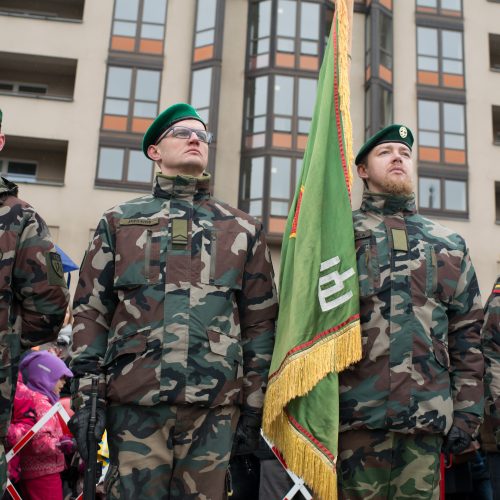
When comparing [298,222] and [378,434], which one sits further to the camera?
[298,222]

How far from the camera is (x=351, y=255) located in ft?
12.8

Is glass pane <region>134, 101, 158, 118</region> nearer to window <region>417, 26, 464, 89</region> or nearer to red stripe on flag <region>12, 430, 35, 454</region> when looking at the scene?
window <region>417, 26, 464, 89</region>

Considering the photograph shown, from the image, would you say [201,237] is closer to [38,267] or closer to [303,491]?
[38,267]

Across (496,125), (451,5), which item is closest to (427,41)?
(451,5)

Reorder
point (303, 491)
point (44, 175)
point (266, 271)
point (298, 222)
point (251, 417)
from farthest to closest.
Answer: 1. point (44, 175)
2. point (303, 491)
3. point (298, 222)
4. point (266, 271)
5. point (251, 417)

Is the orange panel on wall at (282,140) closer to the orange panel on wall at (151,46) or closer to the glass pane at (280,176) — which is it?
the glass pane at (280,176)

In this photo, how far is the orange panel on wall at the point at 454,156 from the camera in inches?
971

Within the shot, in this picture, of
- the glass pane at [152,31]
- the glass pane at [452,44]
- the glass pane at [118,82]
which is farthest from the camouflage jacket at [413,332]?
the glass pane at [452,44]

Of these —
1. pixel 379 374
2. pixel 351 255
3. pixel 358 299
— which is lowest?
pixel 379 374

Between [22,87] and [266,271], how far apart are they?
2346cm

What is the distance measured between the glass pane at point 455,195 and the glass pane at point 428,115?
2127mm

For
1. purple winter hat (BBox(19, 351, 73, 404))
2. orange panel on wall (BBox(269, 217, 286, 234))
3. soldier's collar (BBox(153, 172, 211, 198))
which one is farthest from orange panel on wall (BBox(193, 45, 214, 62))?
soldier's collar (BBox(153, 172, 211, 198))

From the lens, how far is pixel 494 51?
27.2 meters

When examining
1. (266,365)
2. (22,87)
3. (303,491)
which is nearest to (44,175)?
(22,87)
